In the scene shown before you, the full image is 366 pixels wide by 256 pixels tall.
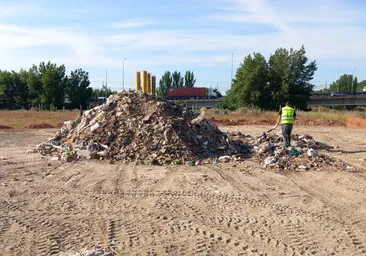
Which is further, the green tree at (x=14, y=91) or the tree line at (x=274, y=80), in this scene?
the green tree at (x=14, y=91)

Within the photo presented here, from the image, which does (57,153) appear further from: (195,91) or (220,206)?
(195,91)

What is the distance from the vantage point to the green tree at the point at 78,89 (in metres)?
64.8

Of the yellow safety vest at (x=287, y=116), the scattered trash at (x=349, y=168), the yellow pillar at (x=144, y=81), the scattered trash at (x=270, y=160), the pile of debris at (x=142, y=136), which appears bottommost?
the scattered trash at (x=349, y=168)

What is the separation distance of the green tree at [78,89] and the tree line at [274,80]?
2477 cm

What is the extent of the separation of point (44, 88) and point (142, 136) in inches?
2143

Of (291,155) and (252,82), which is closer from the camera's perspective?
(291,155)

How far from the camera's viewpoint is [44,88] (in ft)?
206

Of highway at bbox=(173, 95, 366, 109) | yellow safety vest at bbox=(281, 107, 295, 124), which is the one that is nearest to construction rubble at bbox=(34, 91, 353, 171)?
yellow safety vest at bbox=(281, 107, 295, 124)

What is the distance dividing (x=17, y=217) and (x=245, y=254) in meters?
3.76

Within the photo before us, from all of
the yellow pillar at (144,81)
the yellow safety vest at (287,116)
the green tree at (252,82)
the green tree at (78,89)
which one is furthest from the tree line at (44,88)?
the yellow safety vest at (287,116)

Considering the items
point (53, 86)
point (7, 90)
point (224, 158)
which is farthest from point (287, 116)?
point (7, 90)

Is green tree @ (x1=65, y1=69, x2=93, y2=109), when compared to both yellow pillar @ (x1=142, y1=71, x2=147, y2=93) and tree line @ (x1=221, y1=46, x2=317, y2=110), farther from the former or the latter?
yellow pillar @ (x1=142, y1=71, x2=147, y2=93)

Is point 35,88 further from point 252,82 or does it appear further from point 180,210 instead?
point 180,210

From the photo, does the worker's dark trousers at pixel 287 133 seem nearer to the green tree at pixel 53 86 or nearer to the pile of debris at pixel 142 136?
the pile of debris at pixel 142 136
